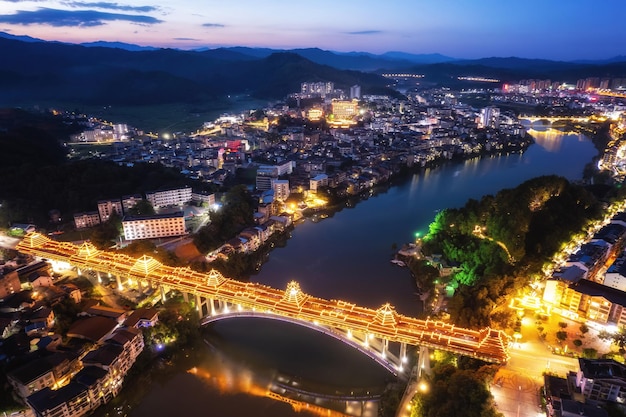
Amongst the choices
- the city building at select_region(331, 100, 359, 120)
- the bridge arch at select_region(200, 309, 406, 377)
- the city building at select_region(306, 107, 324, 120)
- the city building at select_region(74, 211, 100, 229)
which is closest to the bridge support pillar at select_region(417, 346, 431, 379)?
the bridge arch at select_region(200, 309, 406, 377)

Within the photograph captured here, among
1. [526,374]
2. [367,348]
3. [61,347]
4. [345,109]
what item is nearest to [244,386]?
[367,348]

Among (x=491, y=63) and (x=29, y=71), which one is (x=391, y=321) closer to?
(x=29, y=71)

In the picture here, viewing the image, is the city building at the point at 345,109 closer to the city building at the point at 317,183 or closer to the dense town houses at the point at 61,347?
the city building at the point at 317,183

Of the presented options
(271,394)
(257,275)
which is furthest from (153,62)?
(271,394)

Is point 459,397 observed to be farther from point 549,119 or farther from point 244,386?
point 549,119

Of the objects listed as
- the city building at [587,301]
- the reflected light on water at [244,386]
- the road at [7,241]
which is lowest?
the reflected light on water at [244,386]

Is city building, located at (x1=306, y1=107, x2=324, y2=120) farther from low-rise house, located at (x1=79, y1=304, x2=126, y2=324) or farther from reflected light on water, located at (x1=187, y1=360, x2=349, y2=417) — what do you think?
reflected light on water, located at (x1=187, y1=360, x2=349, y2=417)

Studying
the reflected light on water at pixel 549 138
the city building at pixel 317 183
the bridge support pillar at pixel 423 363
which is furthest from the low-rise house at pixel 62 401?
the reflected light on water at pixel 549 138
